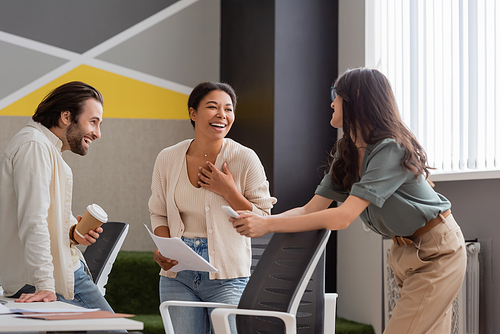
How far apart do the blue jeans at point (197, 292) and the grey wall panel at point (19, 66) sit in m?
2.98

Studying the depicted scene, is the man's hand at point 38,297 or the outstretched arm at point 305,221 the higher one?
the outstretched arm at point 305,221

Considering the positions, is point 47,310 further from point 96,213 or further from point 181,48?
point 181,48

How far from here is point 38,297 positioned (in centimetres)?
143

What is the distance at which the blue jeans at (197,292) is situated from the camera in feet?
6.01

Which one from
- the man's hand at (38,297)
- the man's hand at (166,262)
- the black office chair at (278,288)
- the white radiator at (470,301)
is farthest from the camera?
the white radiator at (470,301)

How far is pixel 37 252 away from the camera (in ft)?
4.84

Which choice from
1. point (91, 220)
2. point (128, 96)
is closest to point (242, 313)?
point (91, 220)

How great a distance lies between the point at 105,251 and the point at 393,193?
4.19ft

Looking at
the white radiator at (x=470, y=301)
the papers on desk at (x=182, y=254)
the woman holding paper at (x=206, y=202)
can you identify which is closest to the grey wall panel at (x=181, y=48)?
the woman holding paper at (x=206, y=202)

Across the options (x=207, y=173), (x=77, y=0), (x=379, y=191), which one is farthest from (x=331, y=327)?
(x=77, y=0)

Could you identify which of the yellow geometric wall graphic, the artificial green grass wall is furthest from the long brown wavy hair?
the yellow geometric wall graphic

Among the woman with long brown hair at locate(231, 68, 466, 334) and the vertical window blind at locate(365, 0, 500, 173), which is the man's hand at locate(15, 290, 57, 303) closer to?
the woman with long brown hair at locate(231, 68, 466, 334)

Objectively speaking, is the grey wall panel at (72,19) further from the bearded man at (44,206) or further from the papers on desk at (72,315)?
the papers on desk at (72,315)

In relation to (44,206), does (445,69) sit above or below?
above
